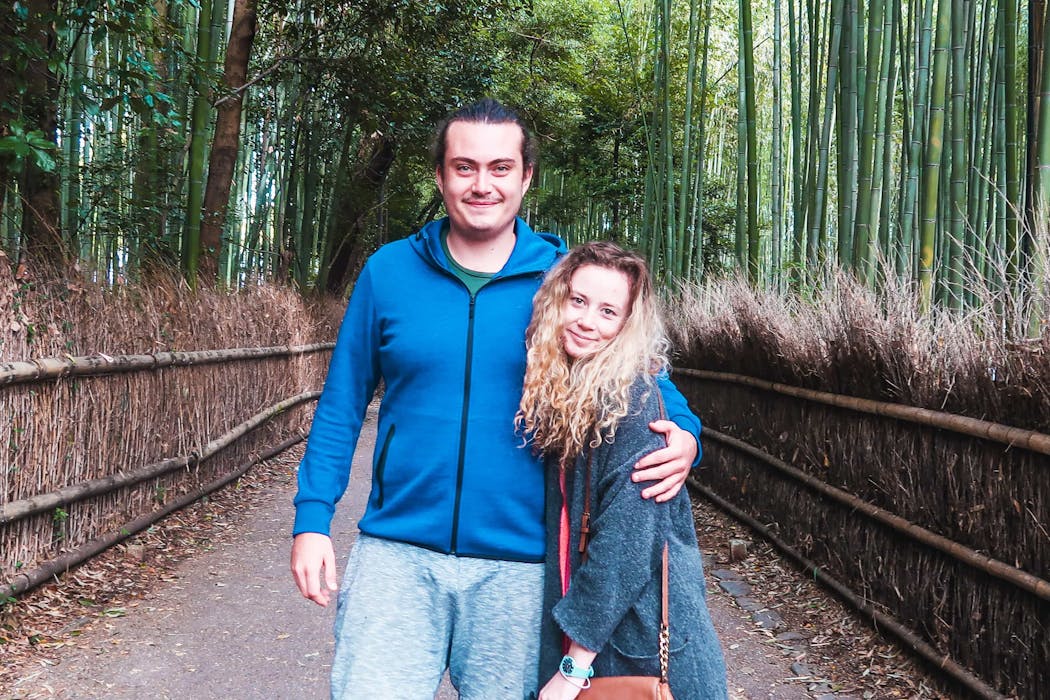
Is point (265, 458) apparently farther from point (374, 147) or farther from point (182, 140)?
point (374, 147)

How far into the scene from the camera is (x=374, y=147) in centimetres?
1395

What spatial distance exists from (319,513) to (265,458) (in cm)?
604

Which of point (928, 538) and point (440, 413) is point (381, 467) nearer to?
point (440, 413)

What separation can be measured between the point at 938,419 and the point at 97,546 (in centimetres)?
323

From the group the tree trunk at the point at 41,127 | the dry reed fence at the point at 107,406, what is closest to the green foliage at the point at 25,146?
the tree trunk at the point at 41,127

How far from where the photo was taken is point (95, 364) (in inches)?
152

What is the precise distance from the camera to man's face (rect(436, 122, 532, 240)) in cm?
148

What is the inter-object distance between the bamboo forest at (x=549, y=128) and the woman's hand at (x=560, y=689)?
1.87 metres

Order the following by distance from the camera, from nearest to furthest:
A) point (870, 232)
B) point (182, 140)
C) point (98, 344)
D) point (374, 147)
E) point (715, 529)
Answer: point (98, 344) → point (870, 232) → point (715, 529) → point (182, 140) → point (374, 147)

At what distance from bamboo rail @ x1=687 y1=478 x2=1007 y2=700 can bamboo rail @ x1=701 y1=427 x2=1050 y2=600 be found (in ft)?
1.00

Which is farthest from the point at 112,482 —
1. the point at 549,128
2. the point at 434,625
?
the point at 549,128

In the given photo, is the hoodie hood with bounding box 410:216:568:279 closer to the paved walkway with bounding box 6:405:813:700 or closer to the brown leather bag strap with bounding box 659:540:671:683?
the brown leather bag strap with bounding box 659:540:671:683

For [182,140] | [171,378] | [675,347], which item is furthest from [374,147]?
[171,378]

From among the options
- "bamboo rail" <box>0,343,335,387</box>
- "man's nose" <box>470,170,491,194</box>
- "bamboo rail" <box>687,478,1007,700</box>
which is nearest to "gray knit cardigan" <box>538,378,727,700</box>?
"man's nose" <box>470,170,491,194</box>
